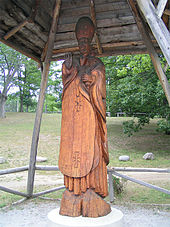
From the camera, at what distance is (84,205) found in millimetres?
3547

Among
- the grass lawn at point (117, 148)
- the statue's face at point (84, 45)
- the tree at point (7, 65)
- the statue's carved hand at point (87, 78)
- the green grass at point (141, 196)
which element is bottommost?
the green grass at point (141, 196)

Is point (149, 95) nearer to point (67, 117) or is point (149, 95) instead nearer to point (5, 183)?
point (5, 183)

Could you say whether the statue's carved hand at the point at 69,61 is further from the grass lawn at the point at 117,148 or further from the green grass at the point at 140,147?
the green grass at the point at 140,147

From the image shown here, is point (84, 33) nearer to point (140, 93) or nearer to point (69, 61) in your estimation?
point (69, 61)

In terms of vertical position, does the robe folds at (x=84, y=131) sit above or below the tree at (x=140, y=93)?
below

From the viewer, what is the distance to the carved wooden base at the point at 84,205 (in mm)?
3531

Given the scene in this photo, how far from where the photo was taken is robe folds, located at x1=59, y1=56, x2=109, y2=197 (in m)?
3.62

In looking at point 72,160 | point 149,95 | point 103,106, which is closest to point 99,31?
point 103,106

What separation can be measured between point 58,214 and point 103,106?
64.9 inches

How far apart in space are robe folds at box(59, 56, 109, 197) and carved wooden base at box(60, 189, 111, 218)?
3.0 inches

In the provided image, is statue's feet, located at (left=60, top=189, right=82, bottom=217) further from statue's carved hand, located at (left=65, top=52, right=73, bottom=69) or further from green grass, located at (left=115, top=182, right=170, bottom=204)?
green grass, located at (left=115, top=182, right=170, bottom=204)

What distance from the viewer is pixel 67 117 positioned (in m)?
3.85

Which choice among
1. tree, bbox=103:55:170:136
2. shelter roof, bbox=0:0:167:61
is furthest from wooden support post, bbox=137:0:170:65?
tree, bbox=103:55:170:136

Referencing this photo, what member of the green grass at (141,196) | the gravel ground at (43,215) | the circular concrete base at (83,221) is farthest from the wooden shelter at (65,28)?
the circular concrete base at (83,221)
